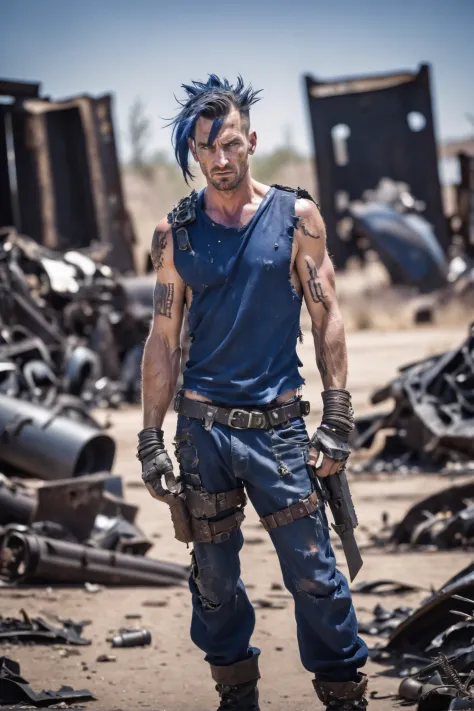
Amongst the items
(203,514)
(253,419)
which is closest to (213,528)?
(203,514)

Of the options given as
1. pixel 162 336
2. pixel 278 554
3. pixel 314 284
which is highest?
pixel 314 284

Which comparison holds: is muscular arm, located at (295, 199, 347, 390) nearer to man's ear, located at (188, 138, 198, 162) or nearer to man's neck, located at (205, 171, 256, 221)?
man's neck, located at (205, 171, 256, 221)

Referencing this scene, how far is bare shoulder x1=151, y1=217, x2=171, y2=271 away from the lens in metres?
4.40

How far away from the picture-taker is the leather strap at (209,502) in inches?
167

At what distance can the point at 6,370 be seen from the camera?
1178cm

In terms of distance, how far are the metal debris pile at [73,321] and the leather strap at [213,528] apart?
8.70 metres

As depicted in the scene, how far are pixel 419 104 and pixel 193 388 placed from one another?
24150 millimetres

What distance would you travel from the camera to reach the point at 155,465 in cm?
433

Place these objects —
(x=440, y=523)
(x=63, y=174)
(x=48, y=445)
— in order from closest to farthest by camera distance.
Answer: (x=440, y=523)
(x=48, y=445)
(x=63, y=174)

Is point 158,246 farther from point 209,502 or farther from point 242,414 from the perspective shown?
point 209,502

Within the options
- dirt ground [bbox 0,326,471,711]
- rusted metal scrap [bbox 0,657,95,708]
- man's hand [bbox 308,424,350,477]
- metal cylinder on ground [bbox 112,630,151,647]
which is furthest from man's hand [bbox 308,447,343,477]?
metal cylinder on ground [bbox 112,630,151,647]

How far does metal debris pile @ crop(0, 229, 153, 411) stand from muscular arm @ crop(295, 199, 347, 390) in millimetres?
8664

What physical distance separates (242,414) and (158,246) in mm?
661

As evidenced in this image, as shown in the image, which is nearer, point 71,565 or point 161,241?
point 161,241
